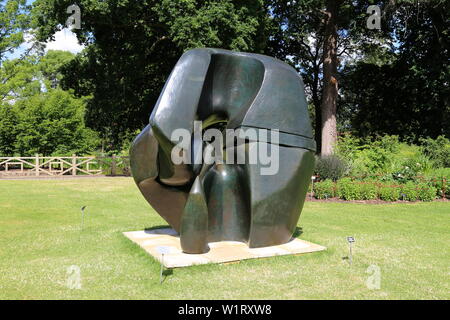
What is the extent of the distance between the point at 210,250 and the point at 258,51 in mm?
15472

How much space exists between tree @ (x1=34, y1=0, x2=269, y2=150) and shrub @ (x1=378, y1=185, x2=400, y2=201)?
8160 millimetres

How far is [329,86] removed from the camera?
2091cm

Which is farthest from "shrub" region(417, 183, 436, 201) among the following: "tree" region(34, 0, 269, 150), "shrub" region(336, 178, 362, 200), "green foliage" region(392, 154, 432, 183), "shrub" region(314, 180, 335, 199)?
"tree" region(34, 0, 269, 150)

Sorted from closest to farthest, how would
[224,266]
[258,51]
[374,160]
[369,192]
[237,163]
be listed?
[224,266] < [237,163] < [369,192] < [374,160] < [258,51]

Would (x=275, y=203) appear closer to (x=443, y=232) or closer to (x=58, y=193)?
(x=443, y=232)

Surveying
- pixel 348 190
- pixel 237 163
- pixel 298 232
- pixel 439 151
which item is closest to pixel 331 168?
pixel 348 190

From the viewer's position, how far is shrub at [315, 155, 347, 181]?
15609 millimetres

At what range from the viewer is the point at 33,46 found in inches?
1377

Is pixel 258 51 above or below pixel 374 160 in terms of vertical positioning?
above

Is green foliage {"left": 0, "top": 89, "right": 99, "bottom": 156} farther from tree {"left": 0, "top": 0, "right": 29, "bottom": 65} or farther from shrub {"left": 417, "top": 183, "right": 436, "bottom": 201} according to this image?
shrub {"left": 417, "top": 183, "right": 436, "bottom": 201}

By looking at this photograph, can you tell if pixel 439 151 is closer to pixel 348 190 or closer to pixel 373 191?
pixel 373 191

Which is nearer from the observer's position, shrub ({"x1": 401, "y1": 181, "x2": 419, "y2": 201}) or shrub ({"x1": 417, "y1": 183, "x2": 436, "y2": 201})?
shrub ({"x1": 401, "y1": 181, "x2": 419, "y2": 201})

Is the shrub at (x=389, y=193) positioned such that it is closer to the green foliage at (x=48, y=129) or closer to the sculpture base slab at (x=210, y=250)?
the sculpture base slab at (x=210, y=250)

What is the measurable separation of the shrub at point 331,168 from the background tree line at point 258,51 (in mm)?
4564
